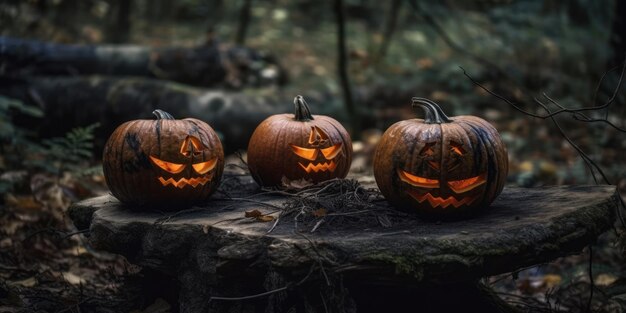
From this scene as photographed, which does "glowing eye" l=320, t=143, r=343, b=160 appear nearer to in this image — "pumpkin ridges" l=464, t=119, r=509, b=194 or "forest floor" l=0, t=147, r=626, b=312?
"pumpkin ridges" l=464, t=119, r=509, b=194

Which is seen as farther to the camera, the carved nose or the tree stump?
the carved nose

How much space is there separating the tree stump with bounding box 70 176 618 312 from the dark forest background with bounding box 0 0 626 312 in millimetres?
570

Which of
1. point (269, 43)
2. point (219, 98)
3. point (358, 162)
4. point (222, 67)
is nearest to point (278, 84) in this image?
point (222, 67)

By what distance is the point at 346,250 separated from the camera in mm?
2922

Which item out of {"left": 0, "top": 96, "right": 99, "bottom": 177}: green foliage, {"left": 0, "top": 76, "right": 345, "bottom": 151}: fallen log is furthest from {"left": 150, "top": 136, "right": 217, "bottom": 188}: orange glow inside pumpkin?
{"left": 0, "top": 76, "right": 345, "bottom": 151}: fallen log

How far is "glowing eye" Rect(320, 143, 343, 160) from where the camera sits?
408 centimetres

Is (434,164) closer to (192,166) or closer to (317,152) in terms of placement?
(317,152)

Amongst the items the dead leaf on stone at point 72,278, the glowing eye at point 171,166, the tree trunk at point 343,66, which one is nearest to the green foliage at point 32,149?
the dead leaf on stone at point 72,278

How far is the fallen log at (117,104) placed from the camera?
7.71 metres

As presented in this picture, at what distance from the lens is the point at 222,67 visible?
9.18 m

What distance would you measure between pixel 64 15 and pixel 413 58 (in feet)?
24.6

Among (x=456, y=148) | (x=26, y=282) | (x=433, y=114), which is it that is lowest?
(x=26, y=282)

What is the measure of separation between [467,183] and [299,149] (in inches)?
47.0

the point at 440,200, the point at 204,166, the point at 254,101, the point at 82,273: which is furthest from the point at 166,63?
the point at 440,200
